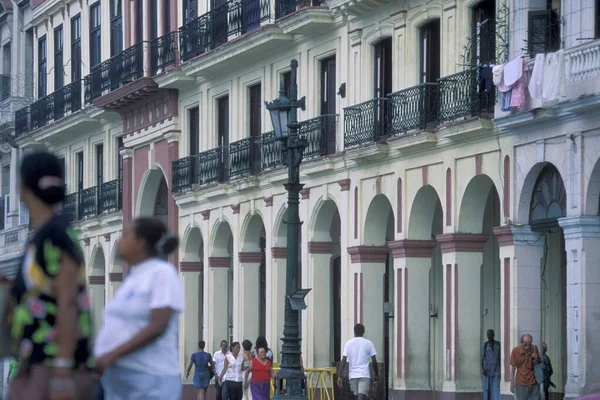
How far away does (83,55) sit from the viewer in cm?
4981

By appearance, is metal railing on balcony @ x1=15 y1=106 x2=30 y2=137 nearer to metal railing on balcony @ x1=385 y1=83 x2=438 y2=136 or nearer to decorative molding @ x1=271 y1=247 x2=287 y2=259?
decorative molding @ x1=271 y1=247 x2=287 y2=259

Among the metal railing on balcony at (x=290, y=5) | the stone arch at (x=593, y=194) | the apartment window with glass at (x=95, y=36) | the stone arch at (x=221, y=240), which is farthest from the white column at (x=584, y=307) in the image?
the apartment window with glass at (x=95, y=36)

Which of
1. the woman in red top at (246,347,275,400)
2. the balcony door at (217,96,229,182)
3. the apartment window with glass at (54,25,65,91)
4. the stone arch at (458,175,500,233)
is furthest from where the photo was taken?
the apartment window with glass at (54,25,65,91)

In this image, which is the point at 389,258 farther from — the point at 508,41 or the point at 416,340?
the point at 508,41

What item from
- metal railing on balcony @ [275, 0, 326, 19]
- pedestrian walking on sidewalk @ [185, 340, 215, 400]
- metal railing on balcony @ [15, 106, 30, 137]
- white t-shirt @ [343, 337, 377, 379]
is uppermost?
metal railing on balcony @ [275, 0, 326, 19]

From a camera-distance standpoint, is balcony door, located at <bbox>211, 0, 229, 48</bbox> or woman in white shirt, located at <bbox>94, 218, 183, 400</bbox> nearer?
woman in white shirt, located at <bbox>94, 218, 183, 400</bbox>

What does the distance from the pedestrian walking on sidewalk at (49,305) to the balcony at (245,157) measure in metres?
23.1

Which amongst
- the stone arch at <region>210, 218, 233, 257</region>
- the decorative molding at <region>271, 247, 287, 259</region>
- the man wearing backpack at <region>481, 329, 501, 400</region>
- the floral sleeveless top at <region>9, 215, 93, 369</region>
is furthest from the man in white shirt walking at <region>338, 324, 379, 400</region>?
the floral sleeveless top at <region>9, 215, 93, 369</region>

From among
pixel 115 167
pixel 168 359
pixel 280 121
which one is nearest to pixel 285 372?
pixel 280 121

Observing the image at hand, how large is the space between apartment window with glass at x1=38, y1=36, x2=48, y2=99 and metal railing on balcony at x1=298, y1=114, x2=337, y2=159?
72.4ft

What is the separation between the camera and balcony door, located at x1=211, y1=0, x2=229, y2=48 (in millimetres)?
37397

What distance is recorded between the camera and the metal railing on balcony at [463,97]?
1056 inches

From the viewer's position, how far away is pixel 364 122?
31.0m

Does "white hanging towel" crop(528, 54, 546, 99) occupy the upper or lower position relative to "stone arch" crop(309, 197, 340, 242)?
upper
